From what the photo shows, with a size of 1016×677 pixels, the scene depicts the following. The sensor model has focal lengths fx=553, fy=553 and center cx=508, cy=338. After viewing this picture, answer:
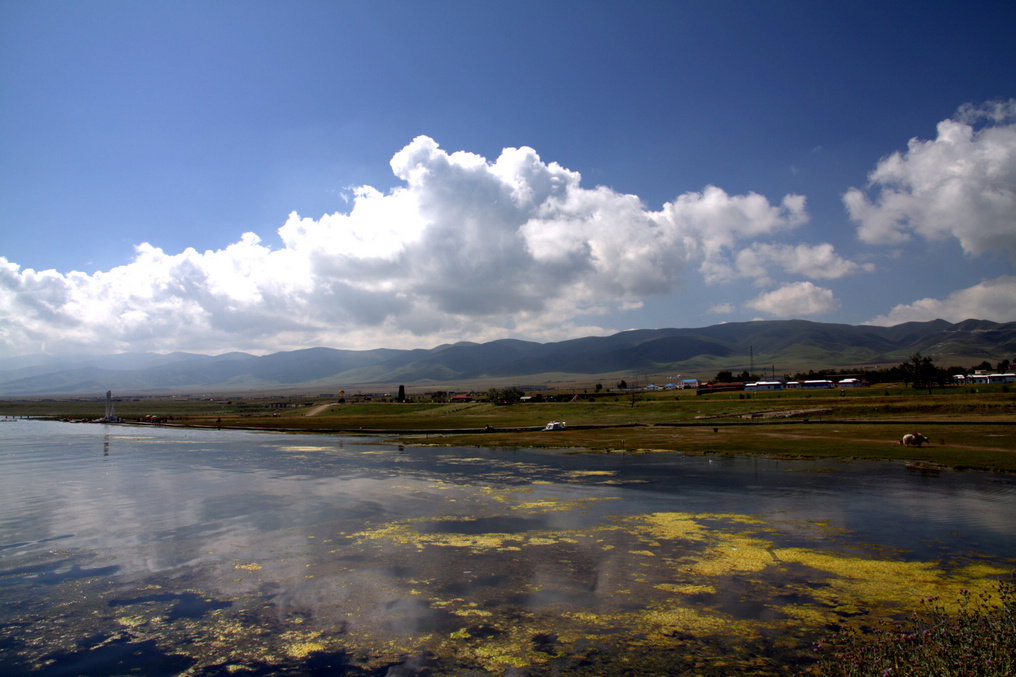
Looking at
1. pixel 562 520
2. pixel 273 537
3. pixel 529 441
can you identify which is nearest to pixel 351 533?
pixel 273 537

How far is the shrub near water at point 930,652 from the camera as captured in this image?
872 centimetres

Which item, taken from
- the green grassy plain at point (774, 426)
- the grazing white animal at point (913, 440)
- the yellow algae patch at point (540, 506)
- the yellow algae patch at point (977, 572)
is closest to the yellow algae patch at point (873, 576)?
the yellow algae patch at point (977, 572)

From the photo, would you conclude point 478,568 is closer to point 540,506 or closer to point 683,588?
point 683,588

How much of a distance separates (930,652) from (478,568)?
12.1 m

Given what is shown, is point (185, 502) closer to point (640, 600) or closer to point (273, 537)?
point (273, 537)

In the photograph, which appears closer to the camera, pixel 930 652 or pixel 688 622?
pixel 930 652

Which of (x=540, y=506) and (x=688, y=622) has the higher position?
(x=688, y=622)

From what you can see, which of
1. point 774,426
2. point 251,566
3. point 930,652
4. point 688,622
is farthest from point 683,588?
point 774,426

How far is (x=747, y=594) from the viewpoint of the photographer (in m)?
15.3

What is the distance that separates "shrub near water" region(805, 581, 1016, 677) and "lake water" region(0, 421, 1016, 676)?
960mm

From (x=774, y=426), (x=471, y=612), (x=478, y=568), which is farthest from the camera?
(x=774, y=426)

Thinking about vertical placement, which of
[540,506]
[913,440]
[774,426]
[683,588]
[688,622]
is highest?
[688,622]

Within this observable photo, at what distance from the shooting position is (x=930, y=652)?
30.9 ft

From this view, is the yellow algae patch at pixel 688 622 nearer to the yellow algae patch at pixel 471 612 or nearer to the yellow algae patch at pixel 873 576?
the yellow algae patch at pixel 873 576
